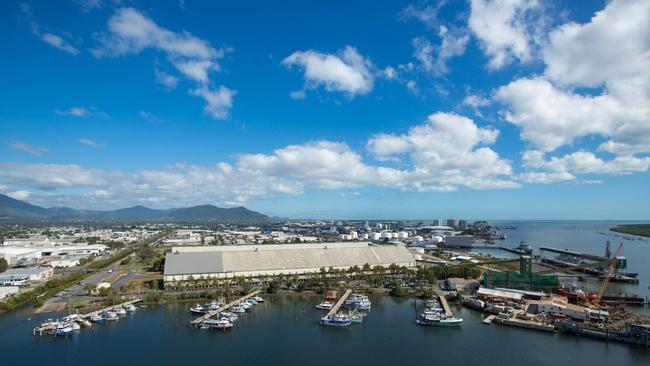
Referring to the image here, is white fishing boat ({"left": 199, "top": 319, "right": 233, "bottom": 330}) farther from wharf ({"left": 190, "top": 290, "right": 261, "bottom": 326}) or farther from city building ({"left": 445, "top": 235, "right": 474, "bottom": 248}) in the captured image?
city building ({"left": 445, "top": 235, "right": 474, "bottom": 248})

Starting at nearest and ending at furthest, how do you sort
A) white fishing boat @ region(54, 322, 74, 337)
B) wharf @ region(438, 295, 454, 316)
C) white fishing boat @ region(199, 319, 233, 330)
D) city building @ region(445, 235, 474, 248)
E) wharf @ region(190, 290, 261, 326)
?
1. white fishing boat @ region(54, 322, 74, 337)
2. white fishing boat @ region(199, 319, 233, 330)
3. wharf @ region(190, 290, 261, 326)
4. wharf @ region(438, 295, 454, 316)
5. city building @ region(445, 235, 474, 248)

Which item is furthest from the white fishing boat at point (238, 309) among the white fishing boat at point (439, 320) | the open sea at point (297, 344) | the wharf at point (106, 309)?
the white fishing boat at point (439, 320)

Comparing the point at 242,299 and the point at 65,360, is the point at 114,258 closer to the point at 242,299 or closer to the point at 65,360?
the point at 242,299

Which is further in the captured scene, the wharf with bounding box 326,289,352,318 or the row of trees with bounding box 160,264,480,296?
the row of trees with bounding box 160,264,480,296

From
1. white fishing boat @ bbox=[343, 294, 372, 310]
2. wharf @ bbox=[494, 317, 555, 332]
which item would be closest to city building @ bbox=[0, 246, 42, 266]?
white fishing boat @ bbox=[343, 294, 372, 310]

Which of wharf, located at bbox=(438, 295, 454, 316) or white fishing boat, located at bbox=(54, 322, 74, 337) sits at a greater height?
wharf, located at bbox=(438, 295, 454, 316)

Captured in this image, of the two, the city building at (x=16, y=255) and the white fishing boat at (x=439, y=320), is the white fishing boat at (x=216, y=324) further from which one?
the city building at (x=16, y=255)
